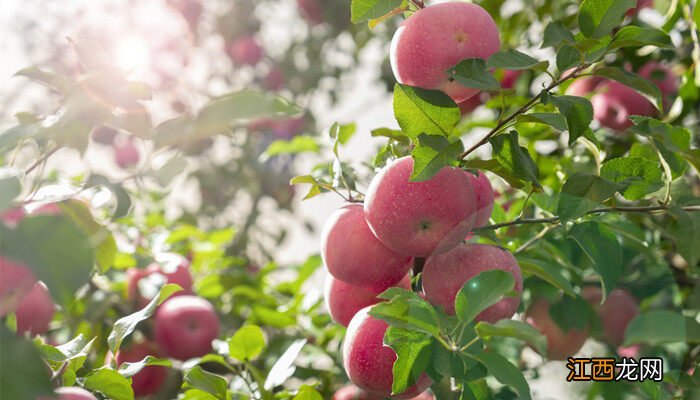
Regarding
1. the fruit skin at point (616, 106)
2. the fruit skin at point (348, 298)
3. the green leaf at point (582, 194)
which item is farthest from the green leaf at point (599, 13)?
the fruit skin at point (616, 106)

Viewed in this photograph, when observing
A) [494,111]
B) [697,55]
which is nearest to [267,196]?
[494,111]

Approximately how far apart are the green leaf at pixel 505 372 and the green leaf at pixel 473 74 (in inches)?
11.0

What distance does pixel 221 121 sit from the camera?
0.57 m

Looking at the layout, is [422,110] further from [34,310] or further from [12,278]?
[34,310]

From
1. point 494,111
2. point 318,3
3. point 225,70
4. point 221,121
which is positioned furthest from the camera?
point 225,70

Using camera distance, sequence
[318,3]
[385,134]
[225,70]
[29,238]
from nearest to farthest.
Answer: [29,238], [385,134], [318,3], [225,70]

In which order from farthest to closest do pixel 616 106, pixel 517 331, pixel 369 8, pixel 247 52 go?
pixel 247 52 → pixel 616 106 → pixel 369 8 → pixel 517 331

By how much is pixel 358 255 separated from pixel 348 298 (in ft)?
0.35

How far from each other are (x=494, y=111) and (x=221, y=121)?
1.28 meters

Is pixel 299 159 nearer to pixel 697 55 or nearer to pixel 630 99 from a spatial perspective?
pixel 630 99

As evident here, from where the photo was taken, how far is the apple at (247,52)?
314 centimetres

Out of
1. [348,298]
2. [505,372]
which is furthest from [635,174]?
[348,298]

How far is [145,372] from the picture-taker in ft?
5.00

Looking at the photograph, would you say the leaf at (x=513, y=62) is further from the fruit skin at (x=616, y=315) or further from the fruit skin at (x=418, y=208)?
the fruit skin at (x=616, y=315)
